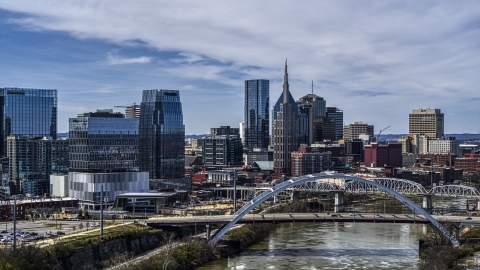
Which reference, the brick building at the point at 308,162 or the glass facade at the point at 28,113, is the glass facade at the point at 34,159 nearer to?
the glass facade at the point at 28,113

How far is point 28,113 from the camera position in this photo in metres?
129

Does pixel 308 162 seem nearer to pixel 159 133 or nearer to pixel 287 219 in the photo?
pixel 159 133

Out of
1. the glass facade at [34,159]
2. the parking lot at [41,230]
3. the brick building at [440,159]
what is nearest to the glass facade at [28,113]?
the glass facade at [34,159]

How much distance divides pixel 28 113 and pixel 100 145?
47.8 meters

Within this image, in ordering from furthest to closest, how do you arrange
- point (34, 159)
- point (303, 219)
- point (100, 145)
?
point (34, 159), point (100, 145), point (303, 219)

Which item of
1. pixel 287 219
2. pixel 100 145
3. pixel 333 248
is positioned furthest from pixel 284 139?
pixel 333 248

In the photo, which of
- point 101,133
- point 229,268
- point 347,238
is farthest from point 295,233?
point 101,133

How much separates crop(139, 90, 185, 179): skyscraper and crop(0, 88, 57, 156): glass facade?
19.1m

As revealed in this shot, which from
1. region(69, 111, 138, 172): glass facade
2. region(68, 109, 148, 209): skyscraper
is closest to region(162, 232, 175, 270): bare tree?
region(68, 109, 148, 209): skyscraper

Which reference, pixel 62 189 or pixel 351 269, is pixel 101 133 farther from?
pixel 351 269

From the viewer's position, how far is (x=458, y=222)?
206 feet

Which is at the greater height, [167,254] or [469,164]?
[469,164]

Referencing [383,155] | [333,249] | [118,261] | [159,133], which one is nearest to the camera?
[118,261]

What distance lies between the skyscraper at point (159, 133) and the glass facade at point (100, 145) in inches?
1254
